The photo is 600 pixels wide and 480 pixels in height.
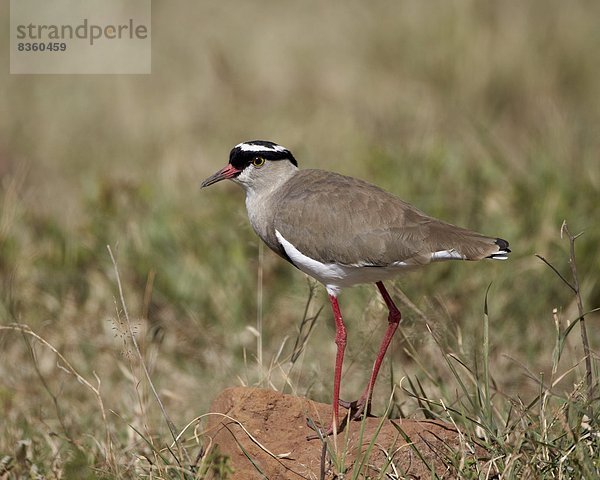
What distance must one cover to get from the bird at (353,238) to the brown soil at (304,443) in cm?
13

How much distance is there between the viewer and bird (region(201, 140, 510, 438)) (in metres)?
4.18

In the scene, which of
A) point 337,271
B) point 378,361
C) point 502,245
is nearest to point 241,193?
point 337,271

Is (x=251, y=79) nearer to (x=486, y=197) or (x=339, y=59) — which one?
(x=339, y=59)

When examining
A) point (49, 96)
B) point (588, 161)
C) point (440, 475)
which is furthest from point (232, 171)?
point (49, 96)

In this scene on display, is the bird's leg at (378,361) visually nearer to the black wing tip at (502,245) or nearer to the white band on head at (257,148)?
the black wing tip at (502,245)

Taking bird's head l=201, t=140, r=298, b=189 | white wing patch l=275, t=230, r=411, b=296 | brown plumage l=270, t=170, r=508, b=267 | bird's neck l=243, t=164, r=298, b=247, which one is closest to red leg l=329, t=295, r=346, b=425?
white wing patch l=275, t=230, r=411, b=296

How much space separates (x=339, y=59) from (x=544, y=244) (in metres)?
4.83

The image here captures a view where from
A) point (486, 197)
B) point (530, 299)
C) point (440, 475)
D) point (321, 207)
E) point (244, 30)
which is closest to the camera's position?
point (440, 475)

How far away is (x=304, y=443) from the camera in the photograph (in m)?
3.98

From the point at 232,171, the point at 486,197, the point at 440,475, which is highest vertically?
the point at 232,171

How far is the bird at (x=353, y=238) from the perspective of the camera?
4.18m

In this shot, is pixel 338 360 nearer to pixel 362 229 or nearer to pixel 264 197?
pixel 362 229

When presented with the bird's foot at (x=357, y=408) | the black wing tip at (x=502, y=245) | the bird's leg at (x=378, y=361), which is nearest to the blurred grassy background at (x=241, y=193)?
the bird's leg at (x=378, y=361)

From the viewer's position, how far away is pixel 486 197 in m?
6.74
